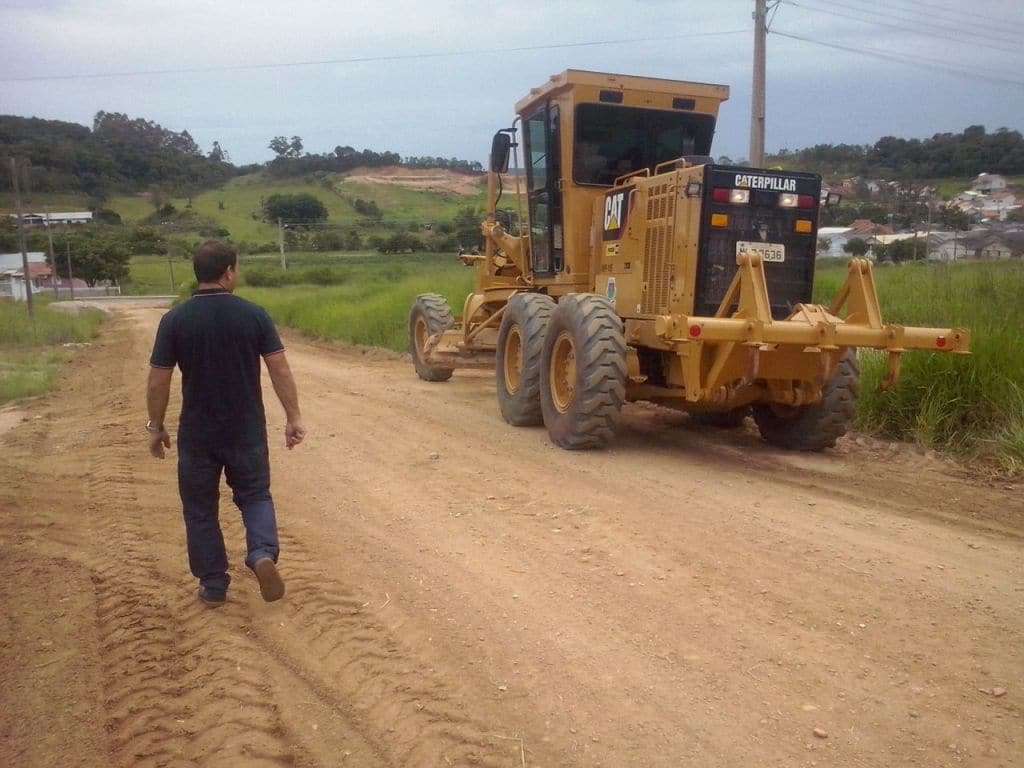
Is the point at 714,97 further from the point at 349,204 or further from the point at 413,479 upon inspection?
the point at 349,204

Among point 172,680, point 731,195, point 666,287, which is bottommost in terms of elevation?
point 172,680

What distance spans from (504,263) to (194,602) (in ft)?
27.4

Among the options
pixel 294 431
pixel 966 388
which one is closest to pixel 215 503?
pixel 294 431

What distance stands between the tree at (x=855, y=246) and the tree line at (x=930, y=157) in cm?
401

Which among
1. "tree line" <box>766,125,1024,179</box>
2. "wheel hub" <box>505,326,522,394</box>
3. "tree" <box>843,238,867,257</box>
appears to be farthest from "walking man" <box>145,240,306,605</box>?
"tree line" <box>766,125,1024,179</box>

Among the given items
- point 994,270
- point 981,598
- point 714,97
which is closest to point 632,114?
point 714,97

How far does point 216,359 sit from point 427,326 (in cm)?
905

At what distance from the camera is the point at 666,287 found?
8.06 meters

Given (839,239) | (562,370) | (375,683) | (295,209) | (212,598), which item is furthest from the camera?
(295,209)

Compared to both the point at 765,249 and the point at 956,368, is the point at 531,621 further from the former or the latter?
the point at 956,368

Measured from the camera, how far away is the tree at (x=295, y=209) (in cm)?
6400

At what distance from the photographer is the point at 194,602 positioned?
4.66 m

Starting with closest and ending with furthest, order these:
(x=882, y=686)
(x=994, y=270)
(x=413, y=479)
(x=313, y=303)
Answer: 1. (x=882, y=686)
2. (x=413, y=479)
3. (x=994, y=270)
4. (x=313, y=303)

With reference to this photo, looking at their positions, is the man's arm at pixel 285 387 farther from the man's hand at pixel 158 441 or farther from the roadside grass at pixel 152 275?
the roadside grass at pixel 152 275
